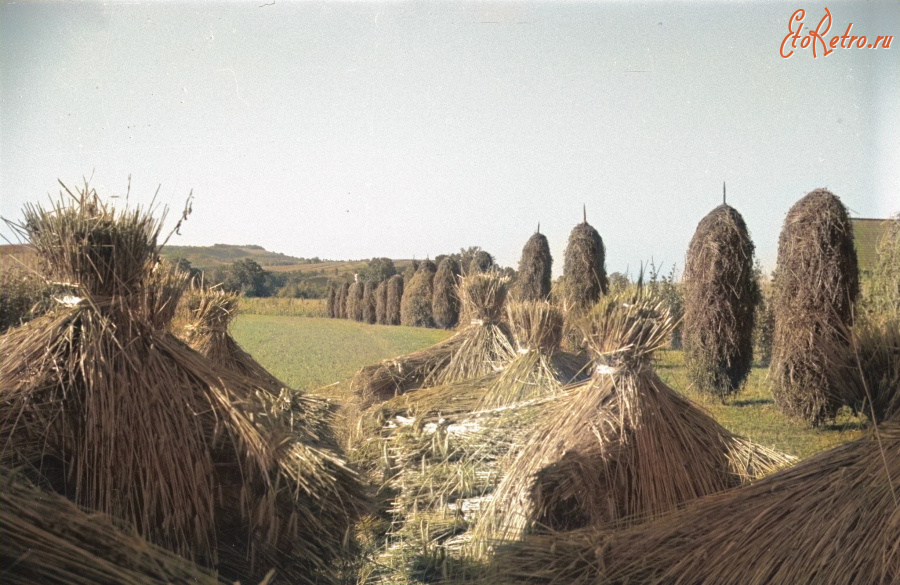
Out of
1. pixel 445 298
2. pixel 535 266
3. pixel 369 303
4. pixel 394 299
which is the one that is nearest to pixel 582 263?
pixel 535 266

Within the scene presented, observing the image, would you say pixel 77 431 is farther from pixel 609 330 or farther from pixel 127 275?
pixel 609 330

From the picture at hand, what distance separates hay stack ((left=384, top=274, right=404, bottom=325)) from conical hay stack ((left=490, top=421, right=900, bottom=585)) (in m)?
26.4

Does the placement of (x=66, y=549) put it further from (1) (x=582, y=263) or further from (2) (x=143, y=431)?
(1) (x=582, y=263)

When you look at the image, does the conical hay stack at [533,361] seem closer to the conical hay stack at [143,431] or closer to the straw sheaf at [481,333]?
the straw sheaf at [481,333]

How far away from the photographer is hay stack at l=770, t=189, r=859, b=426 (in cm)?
942

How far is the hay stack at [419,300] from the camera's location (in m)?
27.8

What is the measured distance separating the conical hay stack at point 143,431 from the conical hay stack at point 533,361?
8.55 feet

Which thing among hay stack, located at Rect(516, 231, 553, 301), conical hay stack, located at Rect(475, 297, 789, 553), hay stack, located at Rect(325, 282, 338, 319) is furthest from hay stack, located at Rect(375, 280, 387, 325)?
conical hay stack, located at Rect(475, 297, 789, 553)

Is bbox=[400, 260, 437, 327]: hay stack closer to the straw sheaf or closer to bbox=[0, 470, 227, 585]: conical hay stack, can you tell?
the straw sheaf

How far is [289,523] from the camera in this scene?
10.1ft

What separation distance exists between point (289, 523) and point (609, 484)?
209 centimetres

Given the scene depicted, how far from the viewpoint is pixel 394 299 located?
29984 mm

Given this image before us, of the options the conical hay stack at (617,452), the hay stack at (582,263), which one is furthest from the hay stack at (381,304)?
the conical hay stack at (617,452)

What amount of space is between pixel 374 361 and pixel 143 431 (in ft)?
16.7
